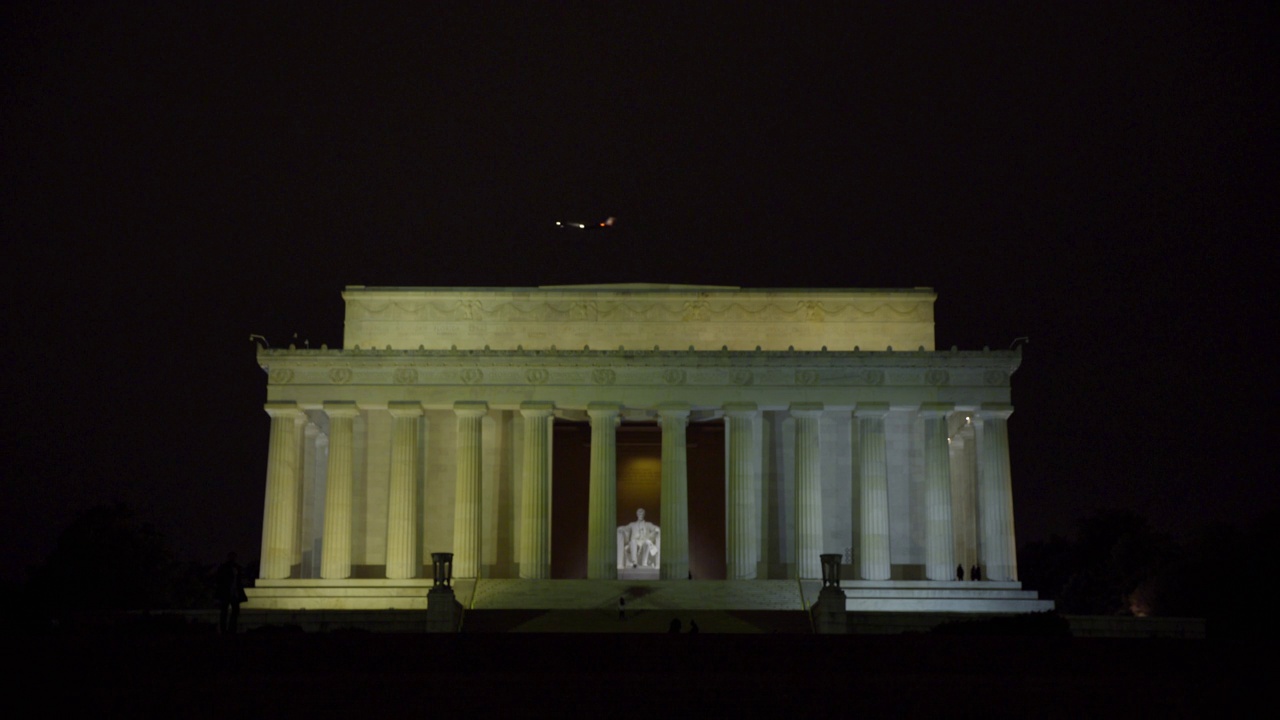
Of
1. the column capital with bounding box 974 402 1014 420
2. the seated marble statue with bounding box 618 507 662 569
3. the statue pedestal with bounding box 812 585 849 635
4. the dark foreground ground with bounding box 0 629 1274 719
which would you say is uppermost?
the column capital with bounding box 974 402 1014 420

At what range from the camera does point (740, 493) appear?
210 feet

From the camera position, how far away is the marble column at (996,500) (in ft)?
209

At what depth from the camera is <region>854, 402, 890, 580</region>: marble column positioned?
63.8 meters

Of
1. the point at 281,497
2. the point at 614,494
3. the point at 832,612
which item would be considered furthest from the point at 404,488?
the point at 832,612

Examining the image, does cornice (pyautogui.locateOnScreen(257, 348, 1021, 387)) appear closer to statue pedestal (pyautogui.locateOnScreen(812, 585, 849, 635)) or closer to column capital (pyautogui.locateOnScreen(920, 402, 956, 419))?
column capital (pyautogui.locateOnScreen(920, 402, 956, 419))

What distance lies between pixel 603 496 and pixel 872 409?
11.5 metres

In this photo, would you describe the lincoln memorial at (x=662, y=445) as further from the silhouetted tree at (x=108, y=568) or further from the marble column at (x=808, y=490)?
the silhouetted tree at (x=108, y=568)

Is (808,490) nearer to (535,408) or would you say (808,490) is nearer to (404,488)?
(535,408)

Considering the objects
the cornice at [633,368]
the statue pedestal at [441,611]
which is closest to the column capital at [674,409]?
the cornice at [633,368]

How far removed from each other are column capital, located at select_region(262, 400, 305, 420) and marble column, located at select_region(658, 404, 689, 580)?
1489 centimetres

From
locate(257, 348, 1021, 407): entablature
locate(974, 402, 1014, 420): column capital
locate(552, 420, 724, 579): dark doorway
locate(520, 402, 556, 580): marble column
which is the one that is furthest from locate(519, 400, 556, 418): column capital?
locate(974, 402, 1014, 420): column capital

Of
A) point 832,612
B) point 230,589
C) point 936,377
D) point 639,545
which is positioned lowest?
point 832,612

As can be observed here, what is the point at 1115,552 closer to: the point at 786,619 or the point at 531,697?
the point at 786,619

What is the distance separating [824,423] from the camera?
66.7 metres
